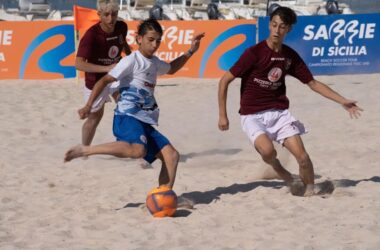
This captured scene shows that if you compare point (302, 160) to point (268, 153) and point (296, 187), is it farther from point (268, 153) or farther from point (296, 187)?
point (296, 187)

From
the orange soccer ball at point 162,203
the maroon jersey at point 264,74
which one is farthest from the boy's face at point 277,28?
the orange soccer ball at point 162,203

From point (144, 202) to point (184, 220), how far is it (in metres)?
0.71

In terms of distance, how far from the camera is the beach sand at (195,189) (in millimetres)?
Answer: 5121

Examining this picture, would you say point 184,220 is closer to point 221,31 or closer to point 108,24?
point 108,24

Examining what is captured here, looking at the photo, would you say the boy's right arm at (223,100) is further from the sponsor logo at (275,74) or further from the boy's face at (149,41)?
the boy's face at (149,41)

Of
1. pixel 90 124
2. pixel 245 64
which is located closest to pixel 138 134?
pixel 245 64

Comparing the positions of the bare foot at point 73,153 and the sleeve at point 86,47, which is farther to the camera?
the sleeve at point 86,47

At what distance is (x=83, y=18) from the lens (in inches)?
557

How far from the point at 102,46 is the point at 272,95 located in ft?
6.69

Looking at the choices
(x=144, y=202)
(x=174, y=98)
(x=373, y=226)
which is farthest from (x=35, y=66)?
(x=373, y=226)

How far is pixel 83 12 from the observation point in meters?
14.1

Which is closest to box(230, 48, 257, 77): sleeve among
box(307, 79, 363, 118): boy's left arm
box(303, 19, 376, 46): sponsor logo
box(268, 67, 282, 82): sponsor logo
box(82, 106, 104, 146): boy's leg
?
box(268, 67, 282, 82): sponsor logo

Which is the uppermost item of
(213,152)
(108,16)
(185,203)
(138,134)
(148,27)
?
(148,27)

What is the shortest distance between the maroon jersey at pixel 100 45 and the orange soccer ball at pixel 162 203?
2.13 metres
